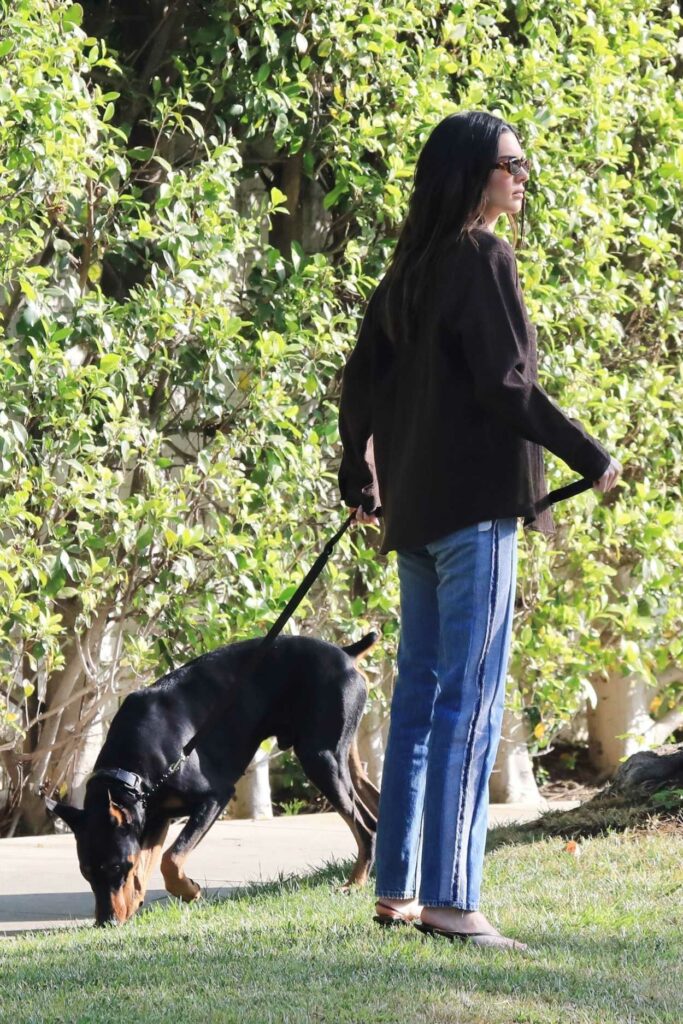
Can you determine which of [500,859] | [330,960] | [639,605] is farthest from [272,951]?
[639,605]

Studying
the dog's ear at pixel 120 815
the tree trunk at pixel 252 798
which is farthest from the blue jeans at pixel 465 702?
the tree trunk at pixel 252 798

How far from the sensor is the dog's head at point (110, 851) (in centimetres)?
479

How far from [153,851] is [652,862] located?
183 centimetres

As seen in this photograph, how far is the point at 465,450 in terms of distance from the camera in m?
3.66

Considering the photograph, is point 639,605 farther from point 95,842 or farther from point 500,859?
point 95,842

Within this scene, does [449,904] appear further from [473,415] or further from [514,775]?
[514,775]

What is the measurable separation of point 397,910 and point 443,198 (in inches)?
77.5

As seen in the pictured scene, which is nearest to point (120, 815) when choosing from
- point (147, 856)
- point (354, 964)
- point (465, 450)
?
point (147, 856)

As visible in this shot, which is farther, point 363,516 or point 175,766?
point 175,766

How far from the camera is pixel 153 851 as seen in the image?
507 centimetres

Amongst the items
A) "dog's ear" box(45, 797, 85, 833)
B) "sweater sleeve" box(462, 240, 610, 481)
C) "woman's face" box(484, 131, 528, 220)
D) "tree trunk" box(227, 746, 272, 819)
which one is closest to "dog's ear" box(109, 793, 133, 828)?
"dog's ear" box(45, 797, 85, 833)

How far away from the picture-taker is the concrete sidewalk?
17.0 feet

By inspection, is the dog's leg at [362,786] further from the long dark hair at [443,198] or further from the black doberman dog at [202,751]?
the long dark hair at [443,198]

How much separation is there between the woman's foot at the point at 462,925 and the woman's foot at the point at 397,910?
0.24 m
